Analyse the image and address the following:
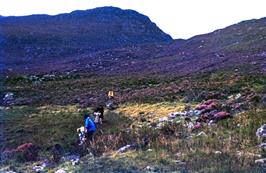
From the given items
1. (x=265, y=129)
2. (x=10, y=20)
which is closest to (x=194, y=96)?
(x=265, y=129)

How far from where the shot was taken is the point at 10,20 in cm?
15062

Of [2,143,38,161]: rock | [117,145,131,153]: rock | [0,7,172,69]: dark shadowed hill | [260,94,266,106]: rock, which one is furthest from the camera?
[0,7,172,69]: dark shadowed hill

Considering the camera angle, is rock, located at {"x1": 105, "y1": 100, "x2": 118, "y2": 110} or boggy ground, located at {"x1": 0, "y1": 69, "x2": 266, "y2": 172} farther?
rock, located at {"x1": 105, "y1": 100, "x2": 118, "y2": 110}

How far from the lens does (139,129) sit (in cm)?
2780

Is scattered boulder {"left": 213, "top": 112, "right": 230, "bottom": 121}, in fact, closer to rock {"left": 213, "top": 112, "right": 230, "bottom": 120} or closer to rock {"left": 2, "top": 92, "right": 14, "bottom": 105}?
rock {"left": 213, "top": 112, "right": 230, "bottom": 120}

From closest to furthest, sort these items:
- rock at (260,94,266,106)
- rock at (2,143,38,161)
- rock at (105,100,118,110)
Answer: rock at (2,143,38,161), rock at (260,94,266,106), rock at (105,100,118,110)

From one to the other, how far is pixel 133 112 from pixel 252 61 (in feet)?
89.9

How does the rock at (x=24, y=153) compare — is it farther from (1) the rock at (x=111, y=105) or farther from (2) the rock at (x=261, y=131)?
(1) the rock at (x=111, y=105)

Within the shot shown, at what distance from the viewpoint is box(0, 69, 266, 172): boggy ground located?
1831 centimetres

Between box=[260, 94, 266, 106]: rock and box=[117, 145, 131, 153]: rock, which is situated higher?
box=[260, 94, 266, 106]: rock

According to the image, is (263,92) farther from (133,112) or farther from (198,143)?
(198,143)

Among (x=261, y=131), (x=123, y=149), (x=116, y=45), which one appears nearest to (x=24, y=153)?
(x=123, y=149)

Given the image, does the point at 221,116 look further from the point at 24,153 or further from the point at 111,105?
the point at 111,105

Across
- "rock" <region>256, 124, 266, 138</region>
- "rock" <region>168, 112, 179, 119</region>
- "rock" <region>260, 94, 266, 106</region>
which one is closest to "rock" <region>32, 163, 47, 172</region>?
"rock" <region>256, 124, 266, 138</region>
